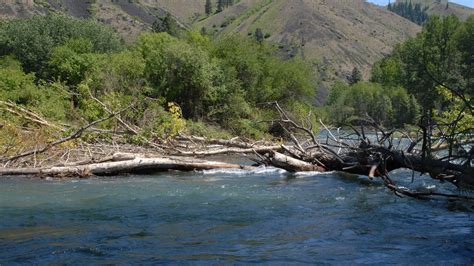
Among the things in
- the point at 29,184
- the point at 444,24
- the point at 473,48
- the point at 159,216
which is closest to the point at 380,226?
the point at 159,216

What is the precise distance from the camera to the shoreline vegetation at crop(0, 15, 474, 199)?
13041 millimetres

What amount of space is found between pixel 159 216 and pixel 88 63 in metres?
22.7

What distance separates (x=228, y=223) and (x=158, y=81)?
2172cm

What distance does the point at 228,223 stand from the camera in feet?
30.6

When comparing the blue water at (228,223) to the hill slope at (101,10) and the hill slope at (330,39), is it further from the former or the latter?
the hill slope at (330,39)

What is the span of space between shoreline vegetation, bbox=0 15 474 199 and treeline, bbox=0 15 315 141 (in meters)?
0.08

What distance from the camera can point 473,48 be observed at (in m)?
69.7

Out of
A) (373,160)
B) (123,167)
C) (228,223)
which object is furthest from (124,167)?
(373,160)

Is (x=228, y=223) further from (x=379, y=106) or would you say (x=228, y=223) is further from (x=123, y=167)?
(x=379, y=106)

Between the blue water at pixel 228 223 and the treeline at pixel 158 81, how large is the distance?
21.8 ft

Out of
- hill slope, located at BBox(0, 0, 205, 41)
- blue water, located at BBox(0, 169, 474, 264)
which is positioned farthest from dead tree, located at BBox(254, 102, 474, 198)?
hill slope, located at BBox(0, 0, 205, 41)

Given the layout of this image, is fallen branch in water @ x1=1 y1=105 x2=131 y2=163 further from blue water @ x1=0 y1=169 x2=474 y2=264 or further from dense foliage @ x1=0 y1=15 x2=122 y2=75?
dense foliage @ x1=0 y1=15 x2=122 y2=75

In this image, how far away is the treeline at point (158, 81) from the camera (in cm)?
2280

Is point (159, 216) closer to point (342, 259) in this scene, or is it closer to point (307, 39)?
point (342, 259)
